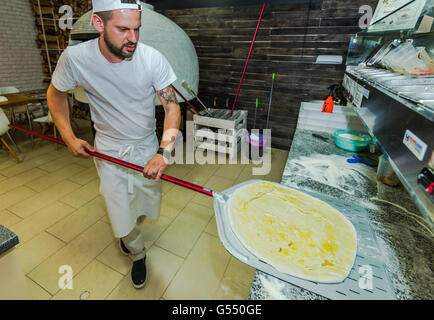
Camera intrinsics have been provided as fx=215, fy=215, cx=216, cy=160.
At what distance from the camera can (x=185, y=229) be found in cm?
213

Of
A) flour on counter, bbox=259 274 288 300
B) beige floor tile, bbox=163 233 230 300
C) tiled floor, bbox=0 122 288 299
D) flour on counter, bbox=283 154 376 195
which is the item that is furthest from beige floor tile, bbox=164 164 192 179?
flour on counter, bbox=259 274 288 300

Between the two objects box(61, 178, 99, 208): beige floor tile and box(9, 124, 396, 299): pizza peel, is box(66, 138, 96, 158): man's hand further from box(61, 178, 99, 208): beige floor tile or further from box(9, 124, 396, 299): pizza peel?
box(61, 178, 99, 208): beige floor tile

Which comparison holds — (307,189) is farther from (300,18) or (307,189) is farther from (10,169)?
(10,169)

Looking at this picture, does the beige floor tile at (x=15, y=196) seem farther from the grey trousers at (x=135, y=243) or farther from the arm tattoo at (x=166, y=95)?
the arm tattoo at (x=166, y=95)

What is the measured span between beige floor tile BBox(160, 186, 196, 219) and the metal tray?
1.41 meters

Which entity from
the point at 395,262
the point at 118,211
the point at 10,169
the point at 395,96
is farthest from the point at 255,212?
the point at 10,169

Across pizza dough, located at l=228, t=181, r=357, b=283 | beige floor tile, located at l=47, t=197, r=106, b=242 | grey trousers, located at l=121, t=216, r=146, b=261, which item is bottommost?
beige floor tile, located at l=47, t=197, r=106, b=242

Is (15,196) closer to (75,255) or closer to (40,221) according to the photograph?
(40,221)

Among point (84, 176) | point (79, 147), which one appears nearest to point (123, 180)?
point (79, 147)

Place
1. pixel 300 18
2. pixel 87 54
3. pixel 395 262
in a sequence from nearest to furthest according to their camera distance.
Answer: pixel 395 262
pixel 87 54
pixel 300 18

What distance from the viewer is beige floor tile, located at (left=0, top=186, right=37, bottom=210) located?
7.80ft

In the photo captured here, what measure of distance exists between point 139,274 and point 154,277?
0.13 metres

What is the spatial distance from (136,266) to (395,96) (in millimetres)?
1846

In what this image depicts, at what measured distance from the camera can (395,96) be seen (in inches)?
31.4
